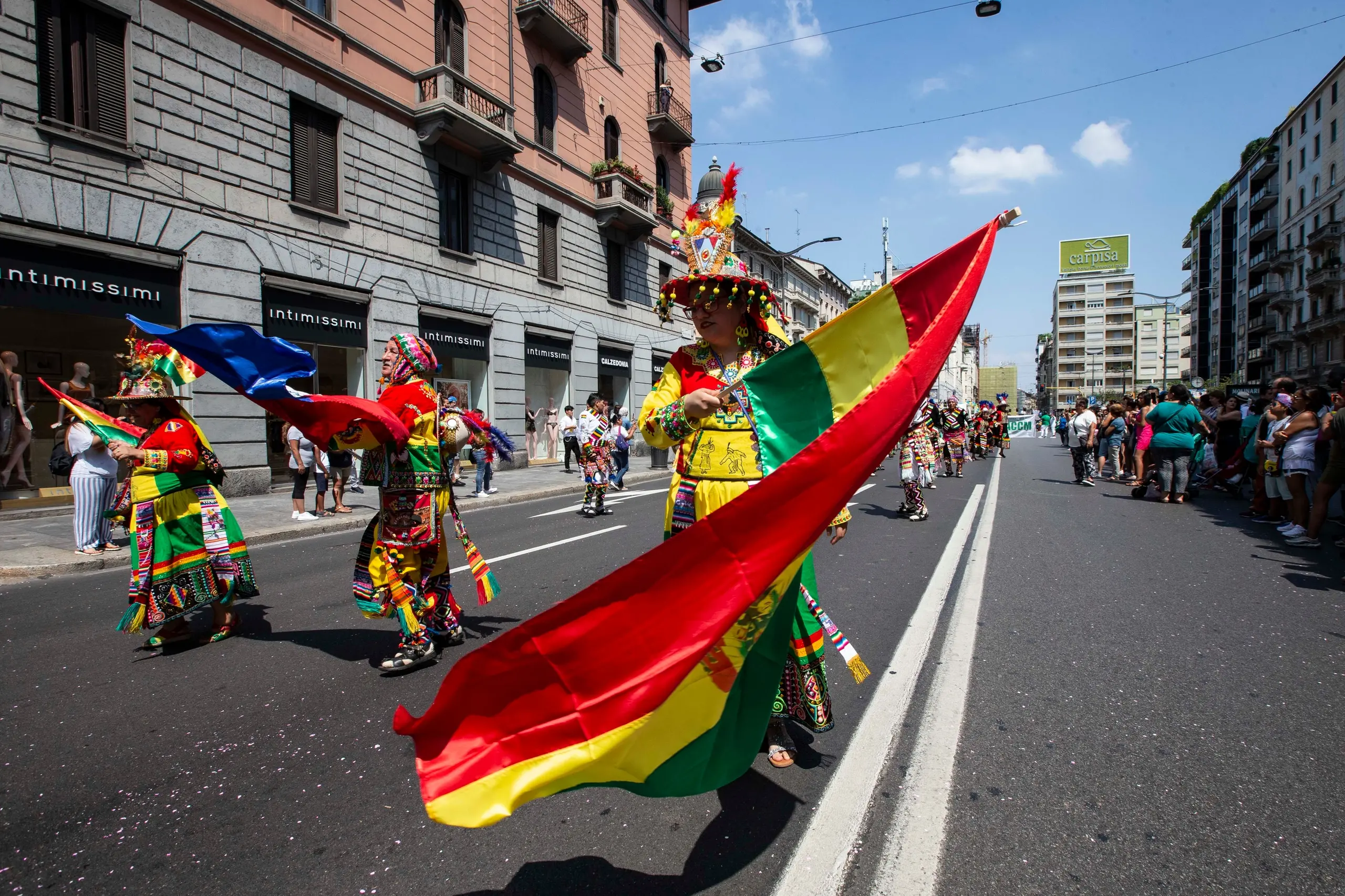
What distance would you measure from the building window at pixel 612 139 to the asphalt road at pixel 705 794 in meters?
23.0

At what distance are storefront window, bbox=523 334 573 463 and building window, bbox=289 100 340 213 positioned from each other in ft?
23.7

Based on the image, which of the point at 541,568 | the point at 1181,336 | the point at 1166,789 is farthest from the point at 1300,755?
the point at 1181,336

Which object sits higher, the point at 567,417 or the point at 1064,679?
the point at 567,417

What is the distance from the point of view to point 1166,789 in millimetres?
2799

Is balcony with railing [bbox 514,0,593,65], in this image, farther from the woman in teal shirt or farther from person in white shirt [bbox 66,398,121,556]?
the woman in teal shirt

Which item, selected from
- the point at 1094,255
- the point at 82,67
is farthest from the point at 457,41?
the point at 1094,255

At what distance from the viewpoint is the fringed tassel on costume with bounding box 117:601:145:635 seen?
465cm

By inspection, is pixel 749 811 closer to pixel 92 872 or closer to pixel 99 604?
pixel 92 872

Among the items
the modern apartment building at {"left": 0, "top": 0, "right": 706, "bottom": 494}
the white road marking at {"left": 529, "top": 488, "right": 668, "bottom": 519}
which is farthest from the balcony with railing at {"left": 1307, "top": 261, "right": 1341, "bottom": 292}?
the white road marking at {"left": 529, "top": 488, "right": 668, "bottom": 519}

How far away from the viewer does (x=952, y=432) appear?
17.7 m

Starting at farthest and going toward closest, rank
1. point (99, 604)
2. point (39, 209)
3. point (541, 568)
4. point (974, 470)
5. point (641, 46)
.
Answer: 1. point (641, 46)
2. point (974, 470)
3. point (39, 209)
4. point (541, 568)
5. point (99, 604)

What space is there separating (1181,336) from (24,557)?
132 metres

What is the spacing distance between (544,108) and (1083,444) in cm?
1806

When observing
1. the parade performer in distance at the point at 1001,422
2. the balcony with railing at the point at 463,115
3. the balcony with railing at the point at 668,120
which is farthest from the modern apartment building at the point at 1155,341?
the balcony with railing at the point at 463,115
